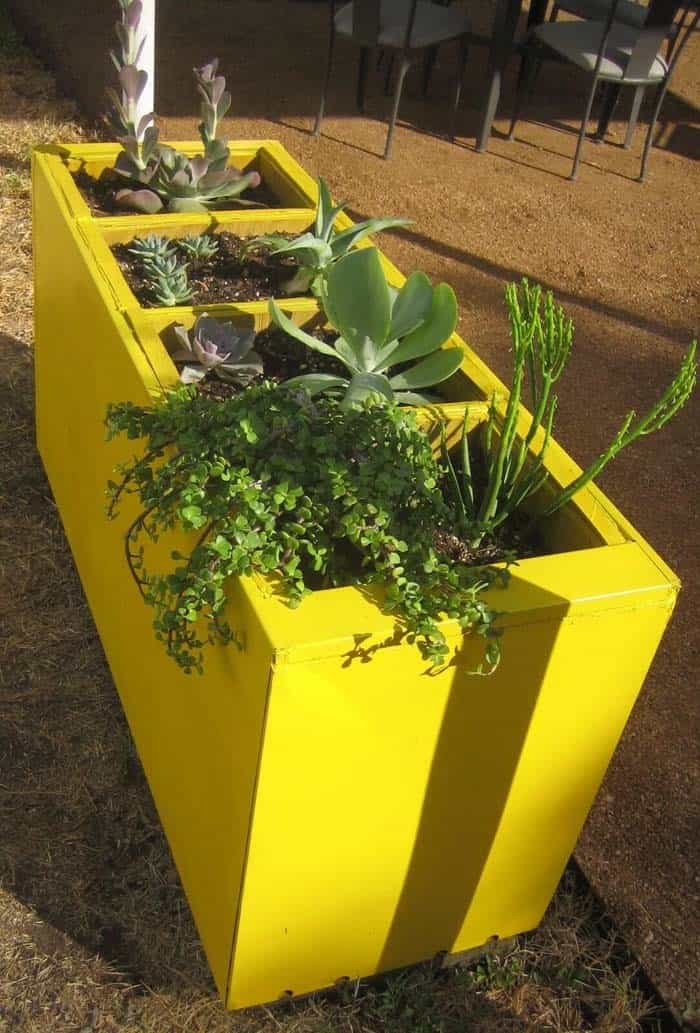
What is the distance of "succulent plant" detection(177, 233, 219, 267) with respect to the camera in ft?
7.91

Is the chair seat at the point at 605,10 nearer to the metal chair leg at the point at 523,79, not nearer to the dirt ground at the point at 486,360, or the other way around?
the metal chair leg at the point at 523,79

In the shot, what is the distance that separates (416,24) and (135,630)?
376 cm

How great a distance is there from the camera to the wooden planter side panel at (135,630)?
1611mm

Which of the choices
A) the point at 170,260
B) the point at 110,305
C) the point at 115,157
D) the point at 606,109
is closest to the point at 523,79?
the point at 606,109

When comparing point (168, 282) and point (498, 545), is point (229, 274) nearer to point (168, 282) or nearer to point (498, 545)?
point (168, 282)

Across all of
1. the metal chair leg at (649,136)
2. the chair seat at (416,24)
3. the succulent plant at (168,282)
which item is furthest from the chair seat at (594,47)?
the succulent plant at (168,282)

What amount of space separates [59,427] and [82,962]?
127cm

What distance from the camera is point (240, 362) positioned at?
2.01 m

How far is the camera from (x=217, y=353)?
196 cm

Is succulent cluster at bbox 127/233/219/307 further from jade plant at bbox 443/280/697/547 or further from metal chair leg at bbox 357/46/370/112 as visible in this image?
metal chair leg at bbox 357/46/370/112

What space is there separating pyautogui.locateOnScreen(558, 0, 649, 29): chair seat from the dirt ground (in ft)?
1.55

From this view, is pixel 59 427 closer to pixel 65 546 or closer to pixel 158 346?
pixel 65 546

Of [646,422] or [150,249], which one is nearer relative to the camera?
[646,422]

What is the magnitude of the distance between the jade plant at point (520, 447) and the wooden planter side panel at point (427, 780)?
0.17 meters
